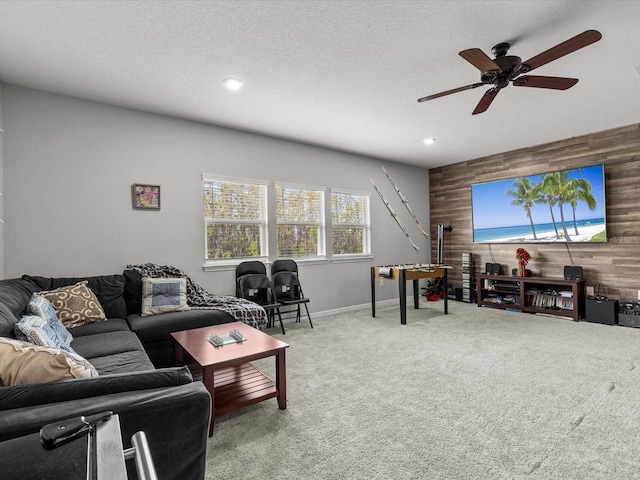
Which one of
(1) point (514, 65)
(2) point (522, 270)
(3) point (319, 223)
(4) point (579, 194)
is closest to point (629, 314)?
(2) point (522, 270)

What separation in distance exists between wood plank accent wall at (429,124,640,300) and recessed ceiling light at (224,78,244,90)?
15.8 feet

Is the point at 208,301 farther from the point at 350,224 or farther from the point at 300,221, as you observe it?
the point at 350,224

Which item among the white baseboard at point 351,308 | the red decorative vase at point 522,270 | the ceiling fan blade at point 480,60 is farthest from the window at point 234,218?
the red decorative vase at point 522,270

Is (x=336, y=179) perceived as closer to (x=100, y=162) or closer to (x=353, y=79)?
(x=353, y=79)

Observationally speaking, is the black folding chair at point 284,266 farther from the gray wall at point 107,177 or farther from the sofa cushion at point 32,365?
the sofa cushion at point 32,365

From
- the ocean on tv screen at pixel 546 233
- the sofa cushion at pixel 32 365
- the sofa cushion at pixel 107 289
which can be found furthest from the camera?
the ocean on tv screen at pixel 546 233

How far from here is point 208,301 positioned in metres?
3.78

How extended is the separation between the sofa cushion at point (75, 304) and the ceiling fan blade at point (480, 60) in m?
3.61

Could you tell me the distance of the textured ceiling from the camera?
223cm

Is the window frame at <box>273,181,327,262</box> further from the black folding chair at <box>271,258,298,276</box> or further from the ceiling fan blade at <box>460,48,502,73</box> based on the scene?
the ceiling fan blade at <box>460,48,502,73</box>

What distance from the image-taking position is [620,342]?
377 cm

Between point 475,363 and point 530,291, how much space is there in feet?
9.49

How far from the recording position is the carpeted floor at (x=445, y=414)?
5.84 ft

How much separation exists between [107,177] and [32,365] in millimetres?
2843
